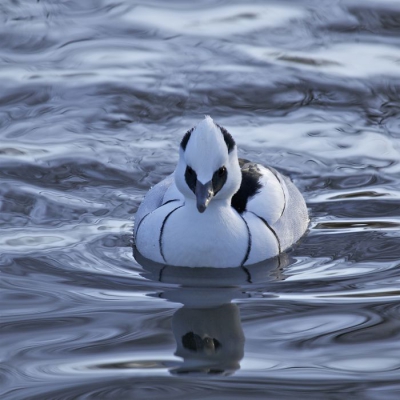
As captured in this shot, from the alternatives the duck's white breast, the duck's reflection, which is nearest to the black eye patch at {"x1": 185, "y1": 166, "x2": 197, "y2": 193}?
the duck's white breast

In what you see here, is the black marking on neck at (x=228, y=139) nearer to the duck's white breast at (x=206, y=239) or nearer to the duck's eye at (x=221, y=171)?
the duck's eye at (x=221, y=171)

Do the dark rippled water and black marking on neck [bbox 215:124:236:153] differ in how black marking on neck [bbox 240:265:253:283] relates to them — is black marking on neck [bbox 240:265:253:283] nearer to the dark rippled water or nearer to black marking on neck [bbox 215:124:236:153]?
the dark rippled water

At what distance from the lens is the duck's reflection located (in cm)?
580

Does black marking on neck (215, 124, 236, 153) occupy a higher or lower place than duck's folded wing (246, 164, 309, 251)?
higher

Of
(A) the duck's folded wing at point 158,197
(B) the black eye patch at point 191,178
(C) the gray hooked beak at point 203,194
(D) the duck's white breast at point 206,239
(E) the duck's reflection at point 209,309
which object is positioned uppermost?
(B) the black eye patch at point 191,178

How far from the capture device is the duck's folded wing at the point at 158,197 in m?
7.65

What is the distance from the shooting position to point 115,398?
5.37 metres

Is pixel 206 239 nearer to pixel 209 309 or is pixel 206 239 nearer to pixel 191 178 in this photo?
pixel 191 178

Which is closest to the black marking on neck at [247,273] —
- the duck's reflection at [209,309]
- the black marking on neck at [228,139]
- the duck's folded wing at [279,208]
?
the duck's reflection at [209,309]

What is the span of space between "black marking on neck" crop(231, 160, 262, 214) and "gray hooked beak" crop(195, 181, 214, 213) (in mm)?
805

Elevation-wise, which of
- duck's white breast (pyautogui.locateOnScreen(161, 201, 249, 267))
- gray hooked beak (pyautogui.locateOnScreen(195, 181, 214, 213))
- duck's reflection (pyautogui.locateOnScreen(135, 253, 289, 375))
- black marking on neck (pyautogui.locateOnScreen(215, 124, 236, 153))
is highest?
black marking on neck (pyautogui.locateOnScreen(215, 124, 236, 153))

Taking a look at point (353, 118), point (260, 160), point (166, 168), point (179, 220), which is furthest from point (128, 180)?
point (353, 118)

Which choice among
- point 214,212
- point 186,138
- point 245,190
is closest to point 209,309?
point 214,212

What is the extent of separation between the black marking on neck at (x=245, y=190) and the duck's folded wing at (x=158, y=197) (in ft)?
1.31
